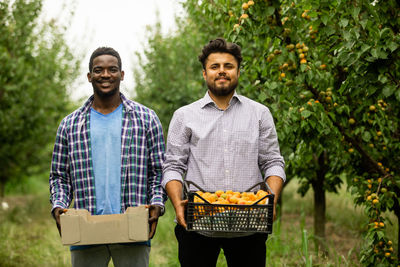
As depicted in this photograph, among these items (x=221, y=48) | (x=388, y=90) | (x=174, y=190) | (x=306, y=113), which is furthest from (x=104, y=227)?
(x=388, y=90)

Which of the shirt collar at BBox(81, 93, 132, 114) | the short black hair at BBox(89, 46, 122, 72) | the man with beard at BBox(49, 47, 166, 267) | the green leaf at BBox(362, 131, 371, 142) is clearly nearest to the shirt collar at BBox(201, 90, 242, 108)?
the man with beard at BBox(49, 47, 166, 267)

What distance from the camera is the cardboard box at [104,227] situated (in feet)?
8.02

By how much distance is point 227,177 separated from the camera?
265cm

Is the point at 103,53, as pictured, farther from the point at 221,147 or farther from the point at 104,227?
the point at 104,227

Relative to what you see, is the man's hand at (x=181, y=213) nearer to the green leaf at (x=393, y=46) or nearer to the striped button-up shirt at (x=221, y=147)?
the striped button-up shirt at (x=221, y=147)

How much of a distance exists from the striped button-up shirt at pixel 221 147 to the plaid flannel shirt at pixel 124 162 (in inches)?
6.6

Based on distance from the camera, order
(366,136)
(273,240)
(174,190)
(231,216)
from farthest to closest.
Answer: (273,240)
(366,136)
(174,190)
(231,216)

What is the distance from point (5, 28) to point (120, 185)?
6.22 meters

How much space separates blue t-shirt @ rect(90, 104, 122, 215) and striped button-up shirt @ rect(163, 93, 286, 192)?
0.30 meters

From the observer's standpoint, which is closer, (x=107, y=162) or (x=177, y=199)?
(x=177, y=199)

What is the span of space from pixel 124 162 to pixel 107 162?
99 millimetres

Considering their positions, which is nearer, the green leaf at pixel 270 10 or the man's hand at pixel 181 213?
the man's hand at pixel 181 213

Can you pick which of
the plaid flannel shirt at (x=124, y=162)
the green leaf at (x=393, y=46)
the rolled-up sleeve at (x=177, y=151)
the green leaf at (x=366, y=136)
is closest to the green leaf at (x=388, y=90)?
the green leaf at (x=393, y=46)

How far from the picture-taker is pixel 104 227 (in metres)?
2.47
